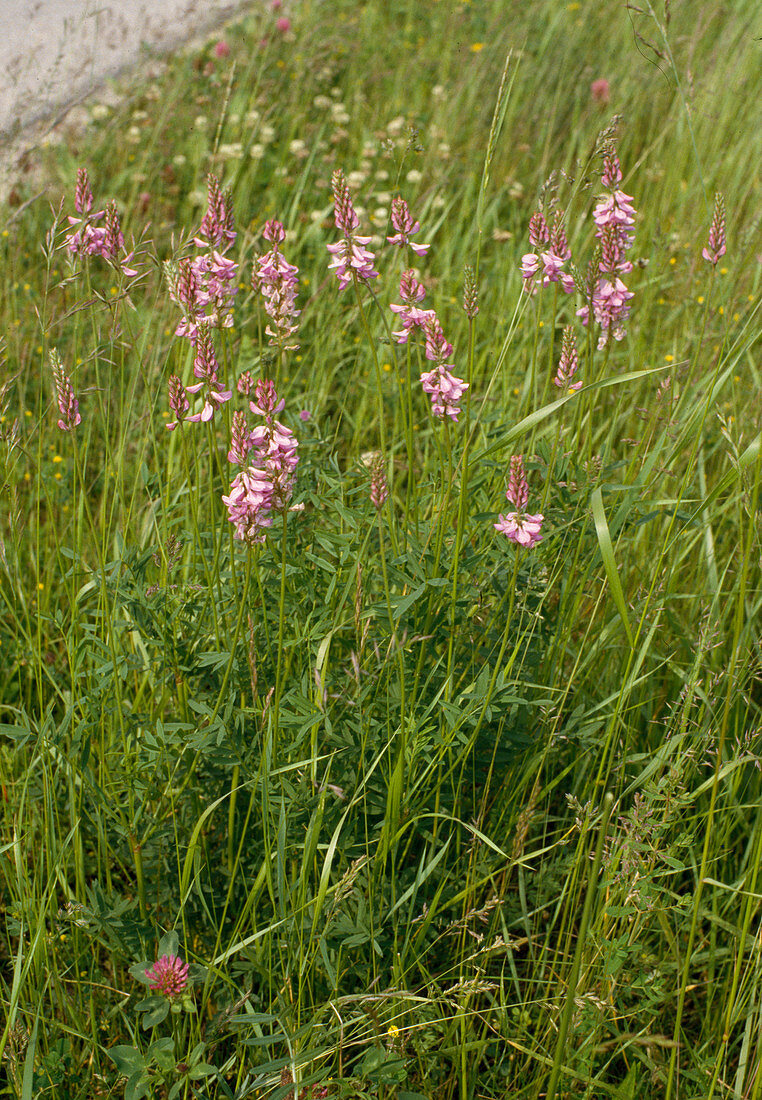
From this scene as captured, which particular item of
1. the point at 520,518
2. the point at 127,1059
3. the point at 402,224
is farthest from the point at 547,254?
the point at 127,1059

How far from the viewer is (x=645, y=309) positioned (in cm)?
321

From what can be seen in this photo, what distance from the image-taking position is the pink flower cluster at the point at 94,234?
161 cm

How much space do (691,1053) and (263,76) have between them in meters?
5.24

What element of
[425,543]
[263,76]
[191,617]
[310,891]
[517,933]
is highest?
[263,76]

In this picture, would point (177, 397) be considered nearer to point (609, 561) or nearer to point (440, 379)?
point (440, 379)

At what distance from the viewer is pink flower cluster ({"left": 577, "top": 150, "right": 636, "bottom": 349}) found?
1.79 metres

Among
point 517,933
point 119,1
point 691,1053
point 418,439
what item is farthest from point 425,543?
point 119,1

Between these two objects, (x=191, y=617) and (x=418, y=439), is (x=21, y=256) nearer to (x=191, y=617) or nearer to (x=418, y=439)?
(x=418, y=439)

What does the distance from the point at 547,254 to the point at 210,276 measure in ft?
2.15

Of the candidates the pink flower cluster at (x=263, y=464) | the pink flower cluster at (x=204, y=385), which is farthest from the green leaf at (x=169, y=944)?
the pink flower cluster at (x=204, y=385)

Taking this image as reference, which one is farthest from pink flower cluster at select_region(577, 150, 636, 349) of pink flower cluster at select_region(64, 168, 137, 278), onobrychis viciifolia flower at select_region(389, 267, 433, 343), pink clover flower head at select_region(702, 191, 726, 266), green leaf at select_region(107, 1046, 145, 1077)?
green leaf at select_region(107, 1046, 145, 1077)

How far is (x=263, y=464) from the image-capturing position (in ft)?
4.76

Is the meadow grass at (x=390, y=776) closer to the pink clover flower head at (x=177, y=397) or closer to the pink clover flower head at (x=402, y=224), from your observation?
the pink clover flower head at (x=177, y=397)

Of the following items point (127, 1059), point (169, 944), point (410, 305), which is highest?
point (410, 305)
